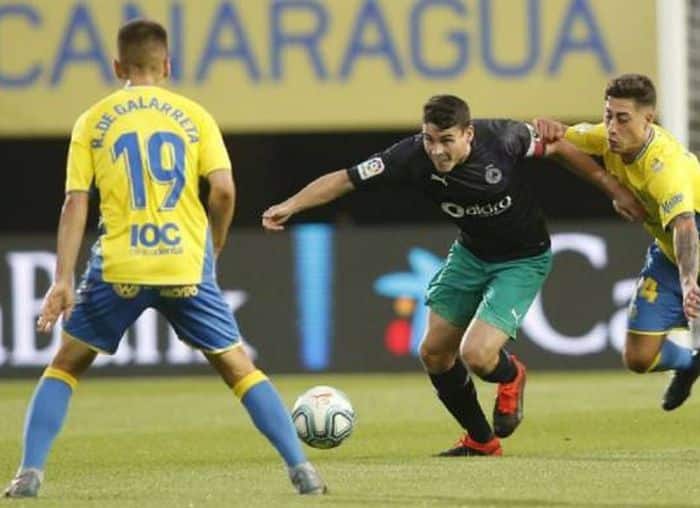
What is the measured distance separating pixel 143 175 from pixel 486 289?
8.54 feet

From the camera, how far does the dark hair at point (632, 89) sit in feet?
32.5

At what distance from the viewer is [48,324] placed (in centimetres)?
797

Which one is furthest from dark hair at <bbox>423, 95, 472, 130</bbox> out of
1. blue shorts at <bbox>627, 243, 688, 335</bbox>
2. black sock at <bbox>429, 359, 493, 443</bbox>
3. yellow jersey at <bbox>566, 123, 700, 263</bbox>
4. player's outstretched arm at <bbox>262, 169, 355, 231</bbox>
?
blue shorts at <bbox>627, 243, 688, 335</bbox>

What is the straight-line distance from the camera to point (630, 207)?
10008 millimetres

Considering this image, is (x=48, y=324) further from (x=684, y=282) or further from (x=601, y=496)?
(x=684, y=282)

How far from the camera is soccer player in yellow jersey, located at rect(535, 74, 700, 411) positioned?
9539mm

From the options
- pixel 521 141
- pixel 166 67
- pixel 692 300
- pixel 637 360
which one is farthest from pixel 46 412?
pixel 637 360

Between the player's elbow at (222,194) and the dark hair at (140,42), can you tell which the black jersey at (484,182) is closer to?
the player's elbow at (222,194)

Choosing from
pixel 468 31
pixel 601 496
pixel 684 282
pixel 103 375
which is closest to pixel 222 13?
pixel 468 31

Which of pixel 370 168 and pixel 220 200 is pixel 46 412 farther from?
pixel 370 168

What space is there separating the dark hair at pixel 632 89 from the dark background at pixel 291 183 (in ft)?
38.8

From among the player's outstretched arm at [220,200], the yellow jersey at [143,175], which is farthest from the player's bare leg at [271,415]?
the player's outstretched arm at [220,200]

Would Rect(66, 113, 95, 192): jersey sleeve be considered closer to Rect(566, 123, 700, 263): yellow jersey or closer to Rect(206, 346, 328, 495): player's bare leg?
Rect(206, 346, 328, 495): player's bare leg

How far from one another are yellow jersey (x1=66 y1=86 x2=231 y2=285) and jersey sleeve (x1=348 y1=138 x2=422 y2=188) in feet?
4.92
